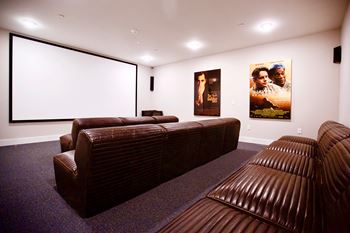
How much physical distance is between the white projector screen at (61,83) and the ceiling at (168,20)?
0.42 metres

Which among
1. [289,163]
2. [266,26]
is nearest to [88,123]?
[289,163]

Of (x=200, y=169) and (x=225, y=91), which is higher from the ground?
(x=225, y=91)

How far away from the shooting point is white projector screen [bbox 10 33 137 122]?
14.2ft

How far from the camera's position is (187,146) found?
7.38 ft

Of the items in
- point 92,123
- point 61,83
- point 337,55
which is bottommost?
point 92,123

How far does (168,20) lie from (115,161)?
10.6 ft

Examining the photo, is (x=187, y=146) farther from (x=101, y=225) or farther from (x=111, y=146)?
(x=101, y=225)

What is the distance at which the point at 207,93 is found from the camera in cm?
598

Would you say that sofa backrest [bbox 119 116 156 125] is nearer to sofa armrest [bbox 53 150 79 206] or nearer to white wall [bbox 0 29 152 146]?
sofa armrest [bbox 53 150 79 206]

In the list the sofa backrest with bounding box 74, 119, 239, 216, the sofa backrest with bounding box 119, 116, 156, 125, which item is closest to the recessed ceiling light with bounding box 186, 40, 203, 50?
the sofa backrest with bounding box 119, 116, 156, 125

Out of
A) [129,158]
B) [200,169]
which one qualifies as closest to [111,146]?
[129,158]

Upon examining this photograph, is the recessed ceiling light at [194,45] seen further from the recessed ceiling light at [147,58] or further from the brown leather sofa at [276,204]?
the brown leather sofa at [276,204]

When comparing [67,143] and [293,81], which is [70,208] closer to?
[67,143]

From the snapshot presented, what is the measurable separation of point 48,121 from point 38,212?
13.3 ft
